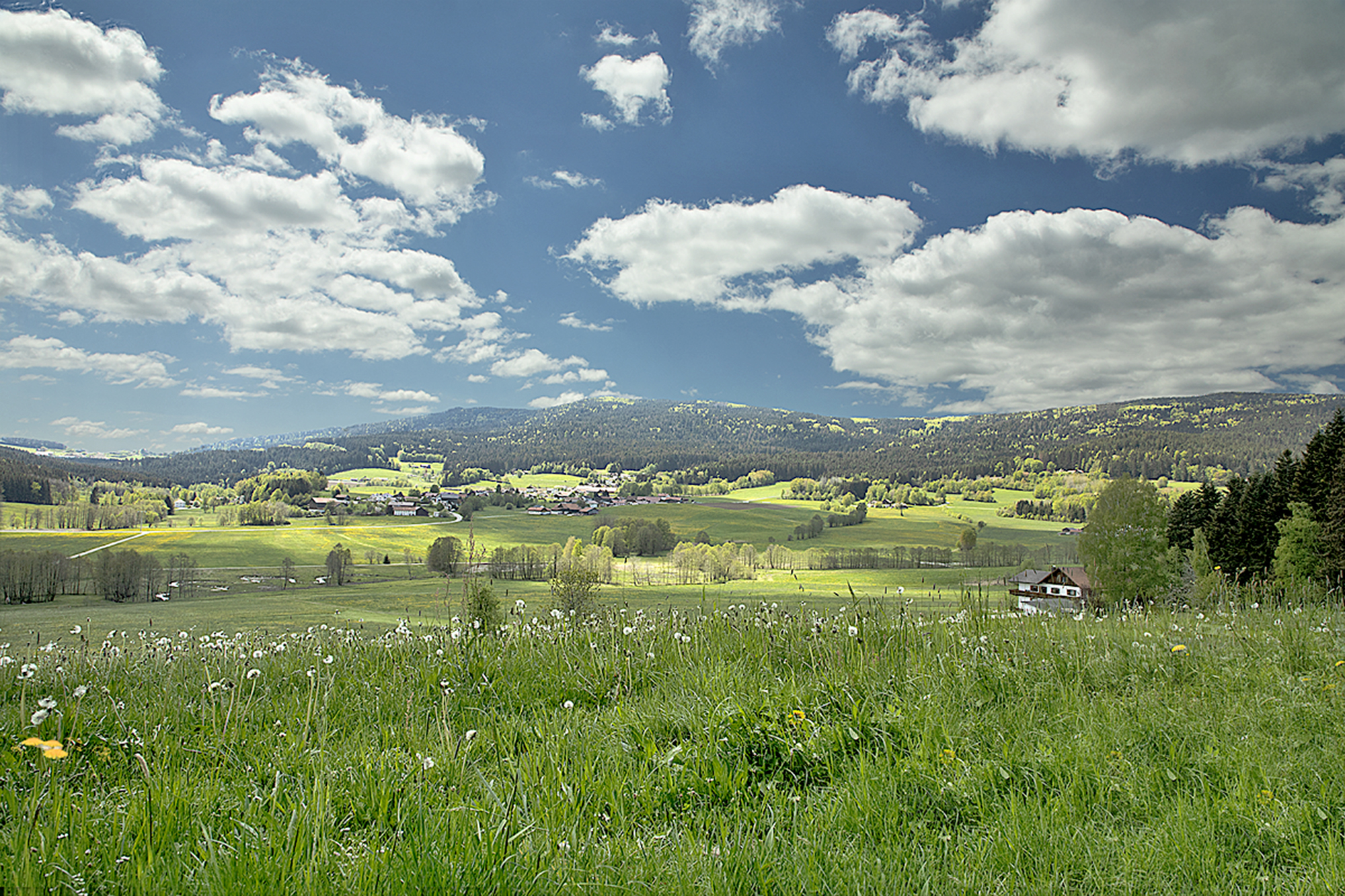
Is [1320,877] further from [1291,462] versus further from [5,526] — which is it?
[5,526]

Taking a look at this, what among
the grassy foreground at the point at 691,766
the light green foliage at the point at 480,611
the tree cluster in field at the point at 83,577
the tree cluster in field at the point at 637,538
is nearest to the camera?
the grassy foreground at the point at 691,766

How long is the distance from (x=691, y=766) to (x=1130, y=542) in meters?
56.8

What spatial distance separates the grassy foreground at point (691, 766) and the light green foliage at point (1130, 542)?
5026 centimetres

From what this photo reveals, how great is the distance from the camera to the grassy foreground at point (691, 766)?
8.09 ft

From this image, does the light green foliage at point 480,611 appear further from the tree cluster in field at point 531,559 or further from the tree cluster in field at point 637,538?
the tree cluster in field at point 637,538

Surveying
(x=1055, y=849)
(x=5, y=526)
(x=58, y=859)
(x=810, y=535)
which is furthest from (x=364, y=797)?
(x=5, y=526)

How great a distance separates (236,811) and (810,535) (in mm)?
176304

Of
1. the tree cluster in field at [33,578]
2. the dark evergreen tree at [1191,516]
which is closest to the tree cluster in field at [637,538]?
the tree cluster in field at [33,578]

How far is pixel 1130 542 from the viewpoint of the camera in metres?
47.9

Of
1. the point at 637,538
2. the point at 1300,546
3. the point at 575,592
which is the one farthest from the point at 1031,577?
the point at 637,538

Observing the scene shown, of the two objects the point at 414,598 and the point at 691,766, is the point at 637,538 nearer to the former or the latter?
the point at 414,598

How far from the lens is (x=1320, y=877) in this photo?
2.57m

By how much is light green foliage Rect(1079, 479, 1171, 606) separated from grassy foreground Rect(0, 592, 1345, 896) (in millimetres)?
50260

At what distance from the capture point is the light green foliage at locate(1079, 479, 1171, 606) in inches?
1839
